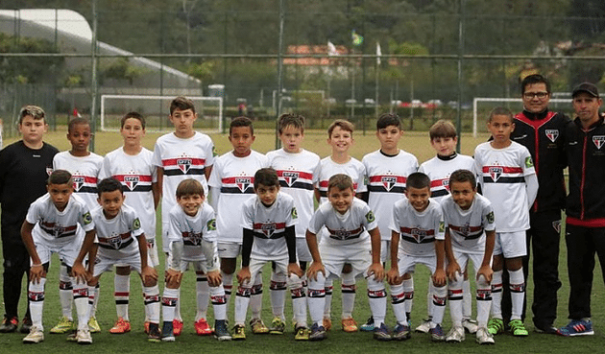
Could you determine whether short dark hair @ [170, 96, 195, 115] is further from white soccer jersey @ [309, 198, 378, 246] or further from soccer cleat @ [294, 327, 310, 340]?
soccer cleat @ [294, 327, 310, 340]

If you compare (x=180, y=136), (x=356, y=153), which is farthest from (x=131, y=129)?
(x=356, y=153)

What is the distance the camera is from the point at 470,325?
7.13 metres

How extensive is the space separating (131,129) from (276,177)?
1.32 metres

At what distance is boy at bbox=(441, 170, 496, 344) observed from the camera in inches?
263

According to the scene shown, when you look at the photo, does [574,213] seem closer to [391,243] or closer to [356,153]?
[391,243]

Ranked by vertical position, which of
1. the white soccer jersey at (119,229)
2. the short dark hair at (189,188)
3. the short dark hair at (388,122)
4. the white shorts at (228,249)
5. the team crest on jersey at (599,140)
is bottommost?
the white shorts at (228,249)

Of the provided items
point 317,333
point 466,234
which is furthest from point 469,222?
point 317,333

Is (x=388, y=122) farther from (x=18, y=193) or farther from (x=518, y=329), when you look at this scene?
(x=18, y=193)

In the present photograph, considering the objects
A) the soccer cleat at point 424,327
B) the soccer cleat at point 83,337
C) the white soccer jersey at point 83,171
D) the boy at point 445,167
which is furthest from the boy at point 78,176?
the boy at point 445,167

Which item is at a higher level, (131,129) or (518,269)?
(131,129)

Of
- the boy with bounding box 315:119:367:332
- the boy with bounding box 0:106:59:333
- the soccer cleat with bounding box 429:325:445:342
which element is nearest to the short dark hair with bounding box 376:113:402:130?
the boy with bounding box 315:119:367:332

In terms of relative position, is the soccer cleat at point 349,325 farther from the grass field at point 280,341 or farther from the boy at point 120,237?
the boy at point 120,237

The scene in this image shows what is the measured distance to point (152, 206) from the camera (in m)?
7.49

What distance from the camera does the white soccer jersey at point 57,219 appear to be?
6.70 meters
